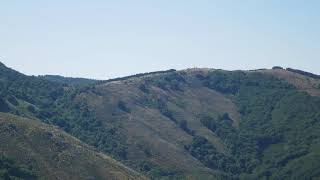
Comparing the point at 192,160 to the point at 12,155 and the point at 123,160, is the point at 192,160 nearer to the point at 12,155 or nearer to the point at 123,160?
the point at 123,160

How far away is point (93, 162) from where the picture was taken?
133500 mm

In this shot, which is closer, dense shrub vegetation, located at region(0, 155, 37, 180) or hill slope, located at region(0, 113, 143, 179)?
dense shrub vegetation, located at region(0, 155, 37, 180)

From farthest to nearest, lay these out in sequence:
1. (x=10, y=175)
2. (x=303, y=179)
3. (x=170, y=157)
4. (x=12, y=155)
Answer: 1. (x=170, y=157)
2. (x=303, y=179)
3. (x=12, y=155)
4. (x=10, y=175)

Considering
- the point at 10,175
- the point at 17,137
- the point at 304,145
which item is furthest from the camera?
the point at 304,145

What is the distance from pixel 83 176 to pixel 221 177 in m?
68.1

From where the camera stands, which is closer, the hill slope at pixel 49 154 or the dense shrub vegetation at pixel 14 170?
the dense shrub vegetation at pixel 14 170

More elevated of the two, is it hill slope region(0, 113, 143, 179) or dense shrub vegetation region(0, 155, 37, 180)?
hill slope region(0, 113, 143, 179)

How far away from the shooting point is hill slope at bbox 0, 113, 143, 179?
12056 centimetres

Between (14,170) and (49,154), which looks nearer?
(14,170)

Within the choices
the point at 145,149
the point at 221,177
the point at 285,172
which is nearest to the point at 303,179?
the point at 285,172

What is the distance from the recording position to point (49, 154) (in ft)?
422

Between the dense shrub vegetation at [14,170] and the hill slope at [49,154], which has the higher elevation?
the hill slope at [49,154]

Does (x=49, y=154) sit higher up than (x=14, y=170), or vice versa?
(x=49, y=154)

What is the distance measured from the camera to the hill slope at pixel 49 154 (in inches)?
4747
